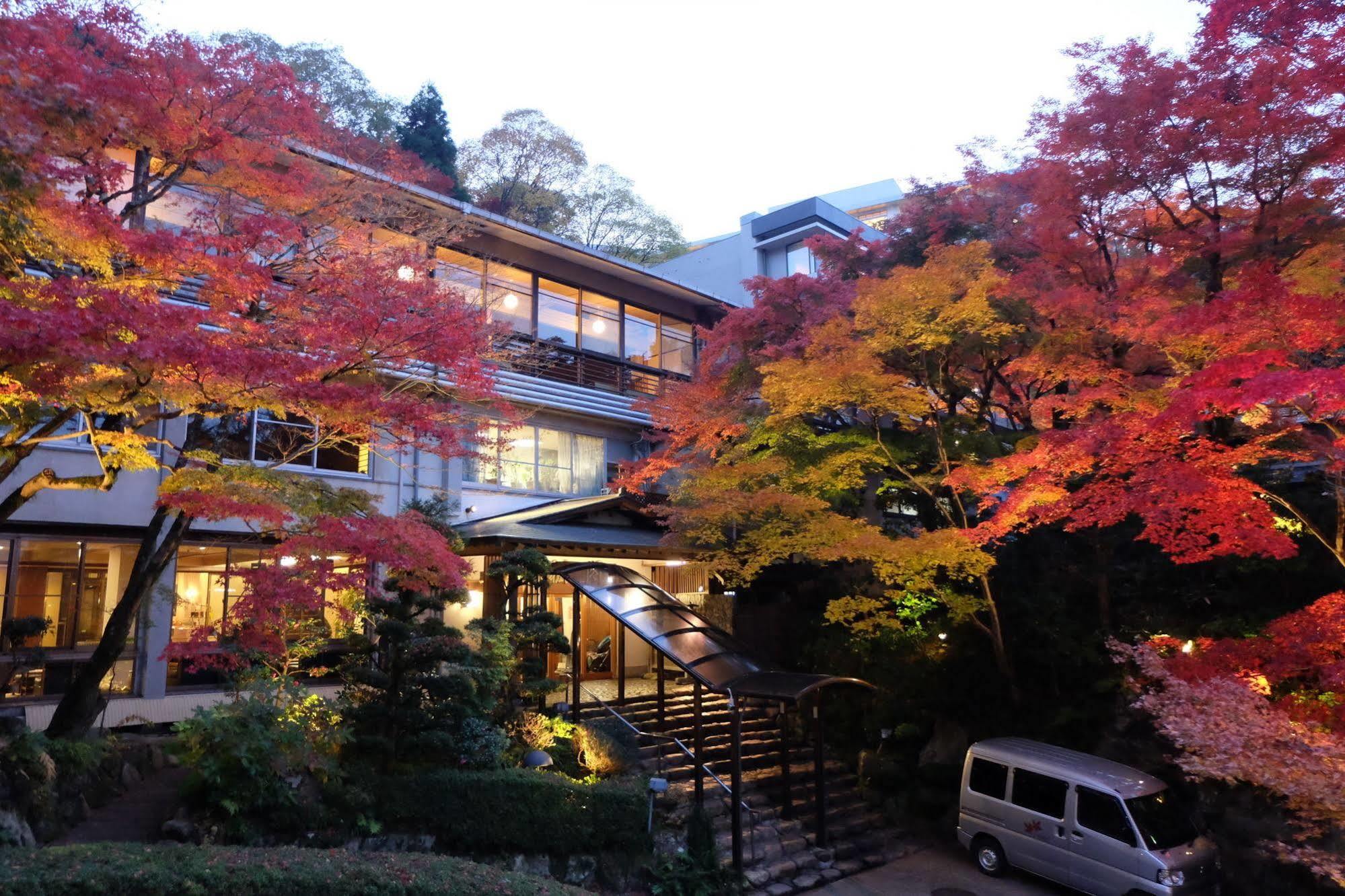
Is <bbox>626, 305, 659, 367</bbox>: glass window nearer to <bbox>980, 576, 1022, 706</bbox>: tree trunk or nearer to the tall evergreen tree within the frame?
the tall evergreen tree

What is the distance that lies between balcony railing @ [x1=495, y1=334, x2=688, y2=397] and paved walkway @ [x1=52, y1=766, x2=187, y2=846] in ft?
32.5

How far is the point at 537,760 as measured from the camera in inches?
450

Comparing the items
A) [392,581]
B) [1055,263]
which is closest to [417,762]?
[392,581]

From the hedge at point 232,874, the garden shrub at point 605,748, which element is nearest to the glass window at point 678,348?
the garden shrub at point 605,748

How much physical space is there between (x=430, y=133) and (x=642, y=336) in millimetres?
14268

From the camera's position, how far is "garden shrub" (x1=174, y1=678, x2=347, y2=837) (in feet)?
30.9

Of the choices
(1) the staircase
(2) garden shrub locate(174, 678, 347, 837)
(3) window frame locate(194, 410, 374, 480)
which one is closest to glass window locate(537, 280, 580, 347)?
(3) window frame locate(194, 410, 374, 480)

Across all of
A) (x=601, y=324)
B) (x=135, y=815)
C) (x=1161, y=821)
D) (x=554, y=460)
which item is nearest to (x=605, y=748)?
(x=135, y=815)

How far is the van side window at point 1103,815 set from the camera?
10273 mm

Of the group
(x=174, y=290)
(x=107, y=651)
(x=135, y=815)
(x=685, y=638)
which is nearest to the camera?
(x=135, y=815)

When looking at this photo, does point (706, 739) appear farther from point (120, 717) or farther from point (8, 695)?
point (8, 695)

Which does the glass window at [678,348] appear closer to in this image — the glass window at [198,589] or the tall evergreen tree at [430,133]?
the tall evergreen tree at [430,133]

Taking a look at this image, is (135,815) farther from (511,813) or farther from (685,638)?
(685,638)

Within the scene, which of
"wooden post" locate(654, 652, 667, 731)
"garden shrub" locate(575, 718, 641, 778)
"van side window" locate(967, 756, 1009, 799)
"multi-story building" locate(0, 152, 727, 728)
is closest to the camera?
"van side window" locate(967, 756, 1009, 799)
